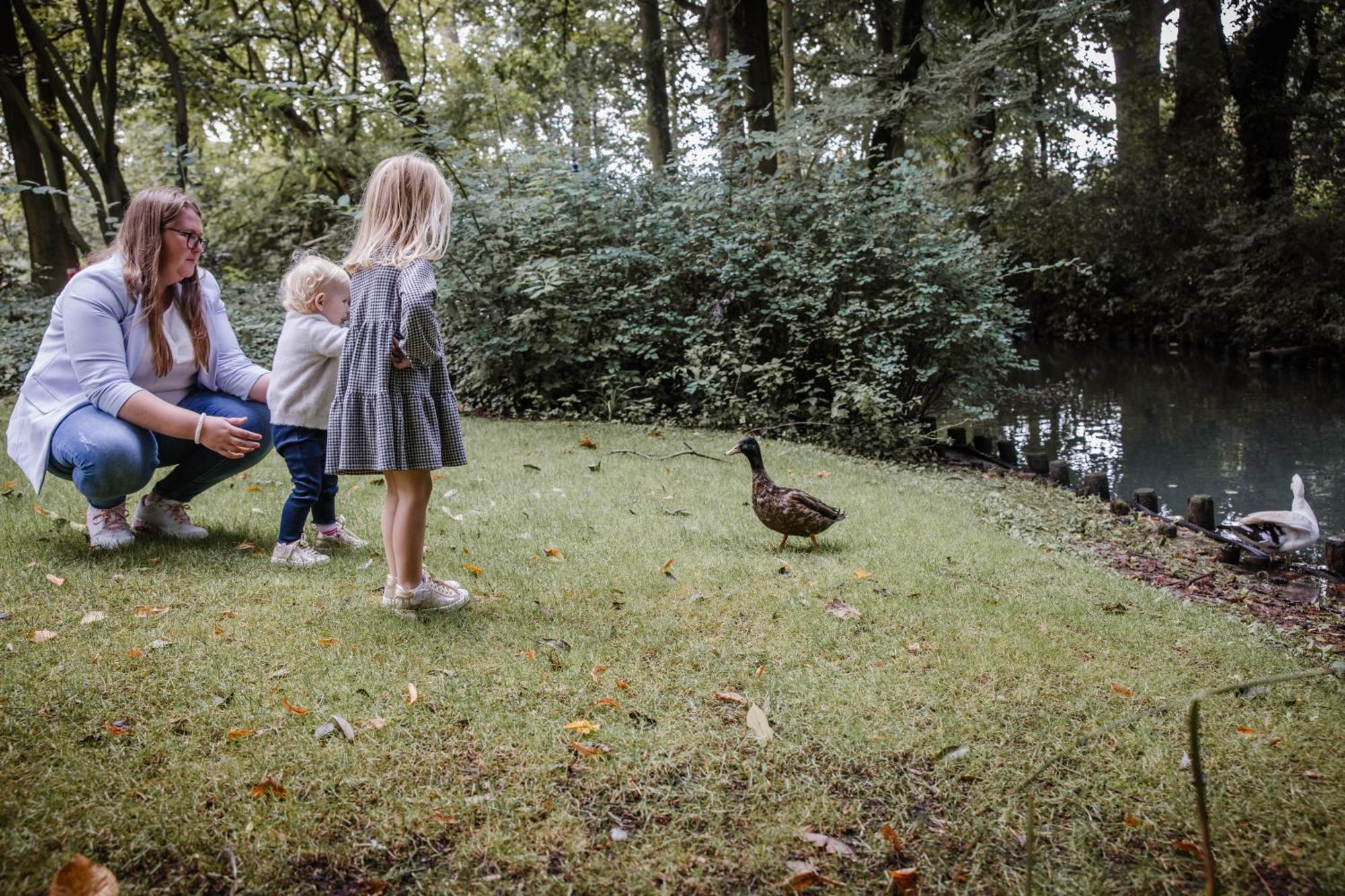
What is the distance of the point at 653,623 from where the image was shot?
3674 millimetres

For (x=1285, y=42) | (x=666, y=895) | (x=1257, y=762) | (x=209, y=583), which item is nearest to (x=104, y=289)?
(x=209, y=583)

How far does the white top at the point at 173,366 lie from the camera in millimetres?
4047

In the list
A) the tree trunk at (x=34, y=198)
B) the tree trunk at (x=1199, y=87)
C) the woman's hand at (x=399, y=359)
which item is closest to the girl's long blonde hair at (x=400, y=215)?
the woman's hand at (x=399, y=359)

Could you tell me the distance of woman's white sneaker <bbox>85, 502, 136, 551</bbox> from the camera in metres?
4.20

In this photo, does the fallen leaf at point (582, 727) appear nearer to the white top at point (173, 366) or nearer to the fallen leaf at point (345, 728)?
the fallen leaf at point (345, 728)

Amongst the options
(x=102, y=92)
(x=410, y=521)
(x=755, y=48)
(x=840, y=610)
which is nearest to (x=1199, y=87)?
(x=755, y=48)

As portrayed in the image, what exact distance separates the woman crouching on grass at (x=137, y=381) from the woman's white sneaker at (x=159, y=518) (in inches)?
2.7

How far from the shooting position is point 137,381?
406 centimetres

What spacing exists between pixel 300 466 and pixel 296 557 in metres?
0.45

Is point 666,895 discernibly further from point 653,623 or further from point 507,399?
point 507,399

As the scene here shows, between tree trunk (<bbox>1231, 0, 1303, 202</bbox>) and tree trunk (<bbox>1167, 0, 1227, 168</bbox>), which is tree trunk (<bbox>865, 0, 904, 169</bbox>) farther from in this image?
tree trunk (<bbox>1231, 0, 1303, 202</bbox>)

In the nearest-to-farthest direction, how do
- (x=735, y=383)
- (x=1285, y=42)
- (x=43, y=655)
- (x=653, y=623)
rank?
1. (x=43, y=655)
2. (x=653, y=623)
3. (x=735, y=383)
4. (x=1285, y=42)

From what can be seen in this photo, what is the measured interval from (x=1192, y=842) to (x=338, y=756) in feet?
7.63

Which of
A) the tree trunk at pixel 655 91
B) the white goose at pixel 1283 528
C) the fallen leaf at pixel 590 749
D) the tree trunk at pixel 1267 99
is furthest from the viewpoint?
the tree trunk at pixel 1267 99
